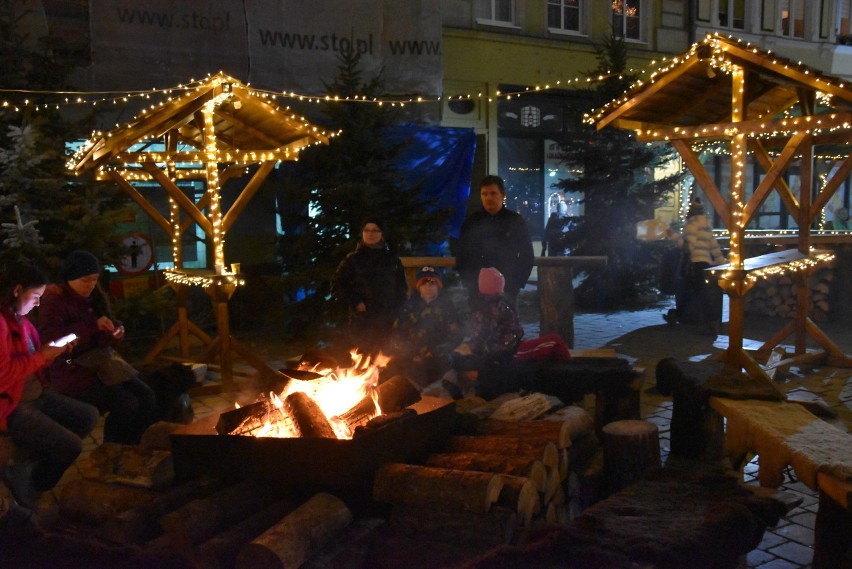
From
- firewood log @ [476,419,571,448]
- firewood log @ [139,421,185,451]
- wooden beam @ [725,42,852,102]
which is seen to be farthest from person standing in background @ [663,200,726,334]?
firewood log @ [139,421,185,451]

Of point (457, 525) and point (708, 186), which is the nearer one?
point (457, 525)

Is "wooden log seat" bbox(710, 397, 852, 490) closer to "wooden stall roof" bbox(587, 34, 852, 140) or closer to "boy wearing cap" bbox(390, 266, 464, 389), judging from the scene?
"boy wearing cap" bbox(390, 266, 464, 389)

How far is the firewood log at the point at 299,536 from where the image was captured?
3639mm

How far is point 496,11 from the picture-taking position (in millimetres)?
16906

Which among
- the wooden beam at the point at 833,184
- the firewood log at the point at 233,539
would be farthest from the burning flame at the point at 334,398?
the wooden beam at the point at 833,184

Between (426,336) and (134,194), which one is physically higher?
(134,194)

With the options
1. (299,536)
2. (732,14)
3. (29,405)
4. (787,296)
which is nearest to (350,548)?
(299,536)

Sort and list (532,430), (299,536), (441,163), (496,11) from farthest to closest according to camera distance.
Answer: (496,11), (441,163), (532,430), (299,536)

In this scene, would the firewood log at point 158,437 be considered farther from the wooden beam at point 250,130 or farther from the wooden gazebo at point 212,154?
the wooden beam at point 250,130

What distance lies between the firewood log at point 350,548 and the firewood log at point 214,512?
1.88 feet

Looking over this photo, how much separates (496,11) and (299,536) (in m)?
15.1

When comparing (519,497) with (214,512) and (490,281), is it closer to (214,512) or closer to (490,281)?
(214,512)

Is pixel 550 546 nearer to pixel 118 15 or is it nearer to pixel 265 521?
pixel 265 521

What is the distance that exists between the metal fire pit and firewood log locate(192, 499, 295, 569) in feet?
0.76
